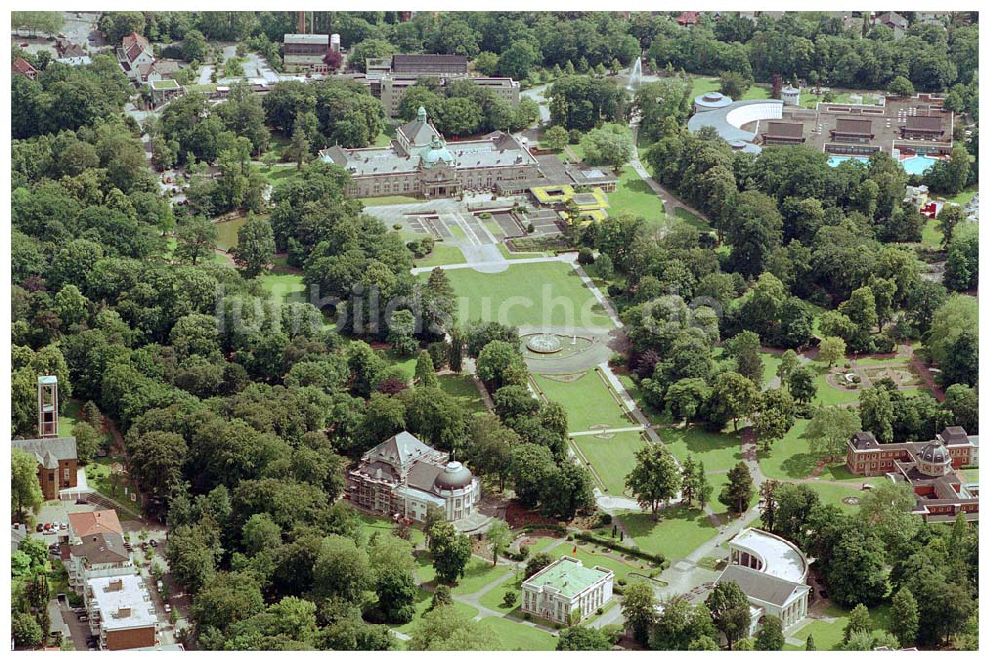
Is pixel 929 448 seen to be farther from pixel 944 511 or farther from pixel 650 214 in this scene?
pixel 650 214

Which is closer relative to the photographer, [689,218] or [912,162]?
[689,218]

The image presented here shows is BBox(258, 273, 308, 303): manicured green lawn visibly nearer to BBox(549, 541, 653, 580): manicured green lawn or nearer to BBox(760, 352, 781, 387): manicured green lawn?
BBox(760, 352, 781, 387): manicured green lawn

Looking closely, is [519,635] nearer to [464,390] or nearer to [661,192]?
[464,390]

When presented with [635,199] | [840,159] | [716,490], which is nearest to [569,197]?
[635,199]

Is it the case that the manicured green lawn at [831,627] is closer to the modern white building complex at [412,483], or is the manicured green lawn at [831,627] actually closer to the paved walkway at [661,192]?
the modern white building complex at [412,483]

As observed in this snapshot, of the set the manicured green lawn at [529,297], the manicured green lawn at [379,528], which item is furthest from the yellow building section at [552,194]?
the manicured green lawn at [379,528]

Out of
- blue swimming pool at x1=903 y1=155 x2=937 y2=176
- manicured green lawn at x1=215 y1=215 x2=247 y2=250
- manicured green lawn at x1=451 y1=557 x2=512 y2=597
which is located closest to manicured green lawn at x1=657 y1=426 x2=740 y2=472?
manicured green lawn at x1=451 y1=557 x2=512 y2=597

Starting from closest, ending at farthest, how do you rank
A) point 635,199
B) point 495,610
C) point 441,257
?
point 495,610 < point 441,257 < point 635,199
